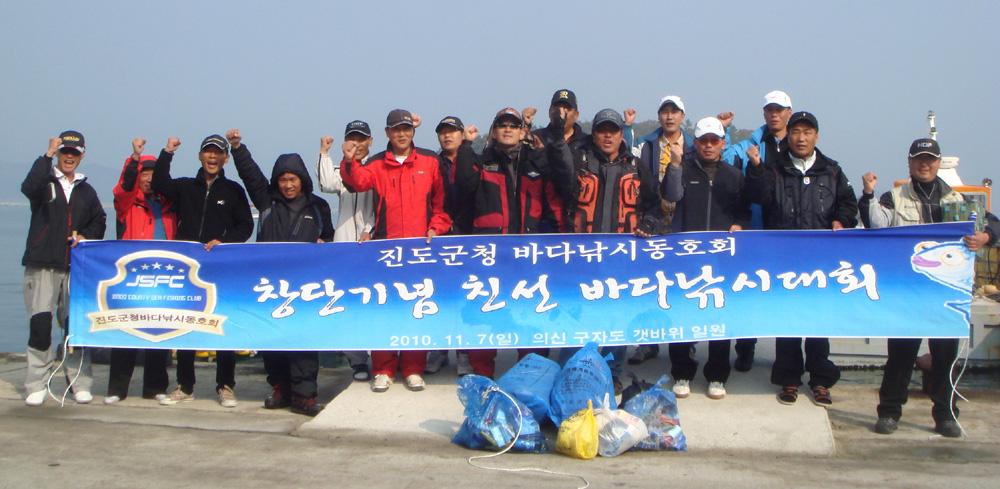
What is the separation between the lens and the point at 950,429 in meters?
4.74

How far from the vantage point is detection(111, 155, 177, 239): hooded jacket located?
5.72 m

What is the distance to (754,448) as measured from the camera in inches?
179

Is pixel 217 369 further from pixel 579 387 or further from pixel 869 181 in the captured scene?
pixel 869 181

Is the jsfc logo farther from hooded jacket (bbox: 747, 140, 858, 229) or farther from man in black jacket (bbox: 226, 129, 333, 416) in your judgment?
hooded jacket (bbox: 747, 140, 858, 229)

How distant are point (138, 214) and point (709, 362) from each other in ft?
14.0

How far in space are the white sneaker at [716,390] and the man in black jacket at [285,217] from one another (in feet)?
8.75

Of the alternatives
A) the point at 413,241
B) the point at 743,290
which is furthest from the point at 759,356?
the point at 413,241

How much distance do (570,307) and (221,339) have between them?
2448 mm

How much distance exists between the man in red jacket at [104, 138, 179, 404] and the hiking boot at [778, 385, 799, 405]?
4344 millimetres

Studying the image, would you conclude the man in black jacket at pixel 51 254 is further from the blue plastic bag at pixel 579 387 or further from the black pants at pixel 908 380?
the black pants at pixel 908 380

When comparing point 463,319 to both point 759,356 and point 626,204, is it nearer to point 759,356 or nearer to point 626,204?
point 626,204

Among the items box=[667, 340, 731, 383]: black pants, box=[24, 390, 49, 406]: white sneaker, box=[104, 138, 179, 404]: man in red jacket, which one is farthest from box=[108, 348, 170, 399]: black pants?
box=[667, 340, 731, 383]: black pants

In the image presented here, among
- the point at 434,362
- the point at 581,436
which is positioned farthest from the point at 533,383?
the point at 434,362

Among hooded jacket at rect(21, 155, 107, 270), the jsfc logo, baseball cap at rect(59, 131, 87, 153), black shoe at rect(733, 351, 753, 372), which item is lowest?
black shoe at rect(733, 351, 753, 372)
